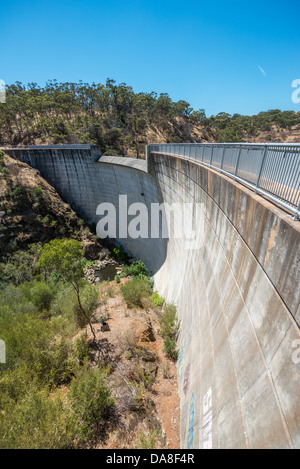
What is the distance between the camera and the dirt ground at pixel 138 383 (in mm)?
6062

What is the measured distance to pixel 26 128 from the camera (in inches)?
1428

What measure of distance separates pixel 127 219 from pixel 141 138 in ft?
78.3

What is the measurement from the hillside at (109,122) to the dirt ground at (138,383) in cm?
3077

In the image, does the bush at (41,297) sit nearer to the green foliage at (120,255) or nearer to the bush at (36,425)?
the bush at (36,425)

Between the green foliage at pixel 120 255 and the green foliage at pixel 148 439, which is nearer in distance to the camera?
the green foliage at pixel 148 439

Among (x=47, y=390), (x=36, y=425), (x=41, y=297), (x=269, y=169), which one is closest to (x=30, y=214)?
(x=41, y=297)

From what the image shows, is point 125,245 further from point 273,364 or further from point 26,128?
point 26,128

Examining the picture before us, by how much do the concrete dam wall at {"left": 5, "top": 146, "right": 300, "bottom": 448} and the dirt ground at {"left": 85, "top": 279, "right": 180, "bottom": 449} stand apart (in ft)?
2.00

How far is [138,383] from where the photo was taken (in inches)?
A: 297

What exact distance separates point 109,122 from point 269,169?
1706 inches

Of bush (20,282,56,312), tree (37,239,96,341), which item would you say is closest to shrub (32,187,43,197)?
bush (20,282,56,312)

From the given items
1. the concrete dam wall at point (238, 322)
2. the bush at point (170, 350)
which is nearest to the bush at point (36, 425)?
the concrete dam wall at point (238, 322)
